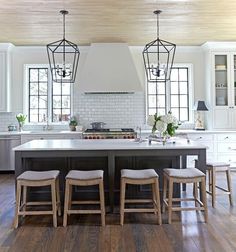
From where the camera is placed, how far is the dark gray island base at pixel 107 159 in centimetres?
373

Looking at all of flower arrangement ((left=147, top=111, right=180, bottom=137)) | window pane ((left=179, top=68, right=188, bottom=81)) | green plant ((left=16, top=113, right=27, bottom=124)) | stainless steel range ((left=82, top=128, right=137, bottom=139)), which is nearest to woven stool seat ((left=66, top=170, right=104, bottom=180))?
flower arrangement ((left=147, top=111, right=180, bottom=137))

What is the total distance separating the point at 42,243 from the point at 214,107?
4.93m

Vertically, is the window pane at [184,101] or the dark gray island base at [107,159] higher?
the window pane at [184,101]

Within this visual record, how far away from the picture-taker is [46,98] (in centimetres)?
703

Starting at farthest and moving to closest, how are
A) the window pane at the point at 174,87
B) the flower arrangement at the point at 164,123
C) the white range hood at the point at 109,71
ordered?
the window pane at the point at 174,87 → the white range hood at the point at 109,71 → the flower arrangement at the point at 164,123

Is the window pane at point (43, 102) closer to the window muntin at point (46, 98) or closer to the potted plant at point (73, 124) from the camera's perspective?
the window muntin at point (46, 98)

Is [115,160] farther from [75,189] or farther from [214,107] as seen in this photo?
[214,107]

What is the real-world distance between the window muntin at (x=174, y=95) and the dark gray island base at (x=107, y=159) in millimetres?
2988

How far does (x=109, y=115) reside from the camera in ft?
22.8

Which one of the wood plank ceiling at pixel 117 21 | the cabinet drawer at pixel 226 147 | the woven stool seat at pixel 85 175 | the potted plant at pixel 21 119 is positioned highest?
the wood plank ceiling at pixel 117 21

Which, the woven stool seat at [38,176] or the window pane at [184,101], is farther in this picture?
the window pane at [184,101]

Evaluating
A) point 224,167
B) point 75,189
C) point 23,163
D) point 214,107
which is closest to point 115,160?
point 75,189

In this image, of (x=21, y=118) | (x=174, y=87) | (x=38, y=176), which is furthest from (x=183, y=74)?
(x=38, y=176)

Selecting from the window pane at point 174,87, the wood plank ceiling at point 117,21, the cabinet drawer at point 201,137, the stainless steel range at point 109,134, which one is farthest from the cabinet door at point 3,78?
the cabinet drawer at point 201,137
